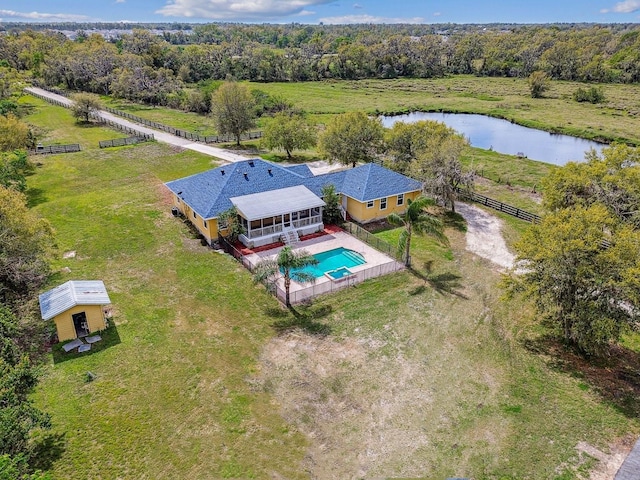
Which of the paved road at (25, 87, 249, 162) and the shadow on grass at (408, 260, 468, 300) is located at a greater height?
the paved road at (25, 87, 249, 162)

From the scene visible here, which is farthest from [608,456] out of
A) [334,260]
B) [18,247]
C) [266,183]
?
[18,247]

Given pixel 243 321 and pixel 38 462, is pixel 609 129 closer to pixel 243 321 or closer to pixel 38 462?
pixel 243 321

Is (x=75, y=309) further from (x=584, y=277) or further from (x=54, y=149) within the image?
(x=54, y=149)

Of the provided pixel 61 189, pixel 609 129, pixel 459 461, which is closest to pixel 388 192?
pixel 459 461

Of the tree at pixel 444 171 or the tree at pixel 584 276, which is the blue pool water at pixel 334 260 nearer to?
the tree at pixel 444 171

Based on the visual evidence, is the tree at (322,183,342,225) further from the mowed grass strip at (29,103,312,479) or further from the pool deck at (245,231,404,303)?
the mowed grass strip at (29,103,312,479)

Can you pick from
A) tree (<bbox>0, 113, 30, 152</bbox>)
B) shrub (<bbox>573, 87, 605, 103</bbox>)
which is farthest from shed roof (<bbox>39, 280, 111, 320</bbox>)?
shrub (<bbox>573, 87, 605, 103</bbox>)

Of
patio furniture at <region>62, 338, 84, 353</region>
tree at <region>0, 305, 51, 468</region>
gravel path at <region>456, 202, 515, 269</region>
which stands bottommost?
patio furniture at <region>62, 338, 84, 353</region>

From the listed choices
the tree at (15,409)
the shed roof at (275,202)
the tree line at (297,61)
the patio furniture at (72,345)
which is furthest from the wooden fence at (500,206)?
the tree line at (297,61)
